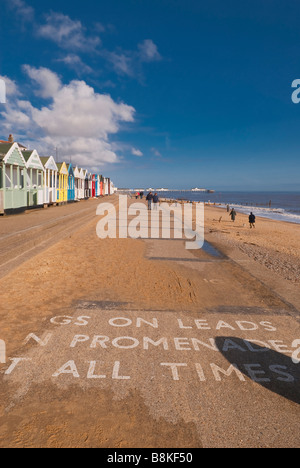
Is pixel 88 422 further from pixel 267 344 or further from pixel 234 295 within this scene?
pixel 234 295

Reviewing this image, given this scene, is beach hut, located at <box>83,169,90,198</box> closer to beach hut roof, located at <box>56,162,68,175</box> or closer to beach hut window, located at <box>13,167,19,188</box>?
beach hut roof, located at <box>56,162,68,175</box>

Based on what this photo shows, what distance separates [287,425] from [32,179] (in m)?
25.5

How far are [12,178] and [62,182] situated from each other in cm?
1464

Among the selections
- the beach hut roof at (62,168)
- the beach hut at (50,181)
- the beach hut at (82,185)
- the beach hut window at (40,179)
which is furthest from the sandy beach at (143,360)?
the beach hut at (82,185)

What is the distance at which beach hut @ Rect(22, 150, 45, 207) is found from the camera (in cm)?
2332

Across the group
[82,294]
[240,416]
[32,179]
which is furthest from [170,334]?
[32,179]

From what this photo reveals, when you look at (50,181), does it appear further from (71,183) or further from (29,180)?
(71,183)

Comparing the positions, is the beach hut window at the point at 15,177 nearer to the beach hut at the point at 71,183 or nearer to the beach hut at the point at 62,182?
the beach hut at the point at 62,182

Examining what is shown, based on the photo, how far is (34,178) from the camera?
976 inches

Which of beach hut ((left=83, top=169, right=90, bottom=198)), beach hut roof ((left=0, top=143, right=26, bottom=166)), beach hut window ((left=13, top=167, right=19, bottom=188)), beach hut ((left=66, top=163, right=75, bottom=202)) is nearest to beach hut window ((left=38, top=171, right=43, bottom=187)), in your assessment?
beach hut roof ((left=0, top=143, right=26, bottom=166))

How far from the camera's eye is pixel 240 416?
2.88m

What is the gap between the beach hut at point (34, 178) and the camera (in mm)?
23317

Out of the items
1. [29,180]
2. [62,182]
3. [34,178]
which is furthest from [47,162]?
[62,182]

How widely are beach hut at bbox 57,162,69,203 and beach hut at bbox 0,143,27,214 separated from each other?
10.5m
